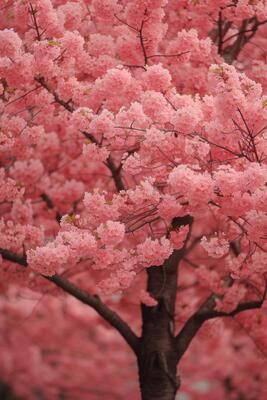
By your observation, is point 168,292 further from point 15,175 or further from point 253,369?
point 253,369

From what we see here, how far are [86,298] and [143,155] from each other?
6.55 ft

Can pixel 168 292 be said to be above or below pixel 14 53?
below

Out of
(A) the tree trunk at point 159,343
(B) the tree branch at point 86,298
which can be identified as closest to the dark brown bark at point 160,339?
(A) the tree trunk at point 159,343

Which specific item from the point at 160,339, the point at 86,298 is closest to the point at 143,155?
the point at 86,298

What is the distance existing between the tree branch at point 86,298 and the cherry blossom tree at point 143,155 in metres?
0.02

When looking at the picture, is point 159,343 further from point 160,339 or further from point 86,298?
point 86,298

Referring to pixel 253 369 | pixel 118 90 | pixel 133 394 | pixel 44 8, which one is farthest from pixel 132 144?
pixel 133 394

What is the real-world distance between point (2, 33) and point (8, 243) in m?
1.80

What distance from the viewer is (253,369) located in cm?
1294

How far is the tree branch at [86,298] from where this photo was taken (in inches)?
247

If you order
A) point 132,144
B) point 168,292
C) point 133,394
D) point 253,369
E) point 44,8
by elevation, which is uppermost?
point 44,8

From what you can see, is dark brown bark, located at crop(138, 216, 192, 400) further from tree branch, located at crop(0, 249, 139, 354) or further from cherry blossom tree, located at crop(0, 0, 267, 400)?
tree branch, located at crop(0, 249, 139, 354)

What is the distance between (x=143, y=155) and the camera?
5328 mm

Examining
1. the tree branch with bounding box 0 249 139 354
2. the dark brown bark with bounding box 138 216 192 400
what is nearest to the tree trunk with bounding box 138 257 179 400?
the dark brown bark with bounding box 138 216 192 400
